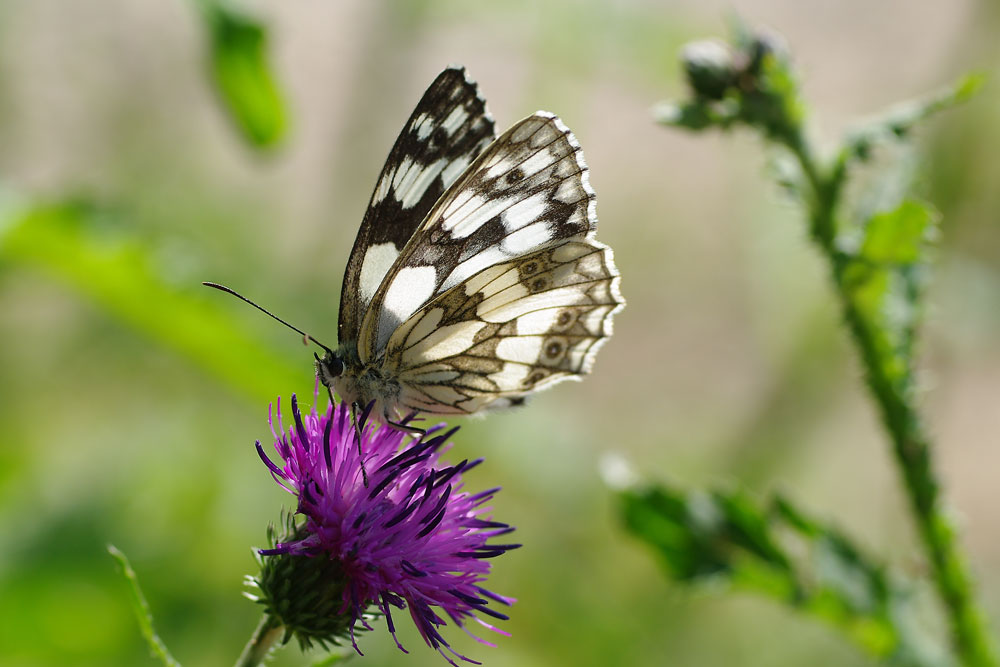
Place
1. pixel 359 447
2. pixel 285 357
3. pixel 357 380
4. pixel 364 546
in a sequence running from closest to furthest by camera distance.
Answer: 1. pixel 364 546
2. pixel 359 447
3. pixel 357 380
4. pixel 285 357

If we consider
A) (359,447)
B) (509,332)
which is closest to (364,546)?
(359,447)

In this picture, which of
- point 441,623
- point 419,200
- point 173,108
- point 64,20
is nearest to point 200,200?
point 173,108

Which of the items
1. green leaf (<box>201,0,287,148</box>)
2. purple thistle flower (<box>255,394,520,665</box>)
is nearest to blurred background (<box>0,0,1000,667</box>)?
green leaf (<box>201,0,287,148</box>)

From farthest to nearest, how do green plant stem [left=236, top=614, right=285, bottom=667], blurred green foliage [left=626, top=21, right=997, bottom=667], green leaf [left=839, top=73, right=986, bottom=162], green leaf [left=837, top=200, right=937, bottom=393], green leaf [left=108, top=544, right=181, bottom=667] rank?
blurred green foliage [left=626, top=21, right=997, bottom=667], green leaf [left=837, top=200, right=937, bottom=393], green leaf [left=839, top=73, right=986, bottom=162], green plant stem [left=236, top=614, right=285, bottom=667], green leaf [left=108, top=544, right=181, bottom=667]

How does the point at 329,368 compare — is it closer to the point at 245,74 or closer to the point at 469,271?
the point at 469,271

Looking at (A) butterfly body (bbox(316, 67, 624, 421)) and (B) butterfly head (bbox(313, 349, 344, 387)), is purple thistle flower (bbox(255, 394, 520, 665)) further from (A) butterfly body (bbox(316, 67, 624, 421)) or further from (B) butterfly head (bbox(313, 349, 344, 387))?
(A) butterfly body (bbox(316, 67, 624, 421))

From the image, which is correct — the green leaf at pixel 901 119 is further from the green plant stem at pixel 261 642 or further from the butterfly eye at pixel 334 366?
the green plant stem at pixel 261 642
